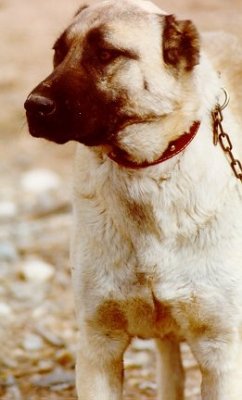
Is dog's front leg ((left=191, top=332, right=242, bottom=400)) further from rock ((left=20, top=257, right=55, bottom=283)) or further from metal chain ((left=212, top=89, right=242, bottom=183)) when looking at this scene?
rock ((left=20, top=257, right=55, bottom=283))

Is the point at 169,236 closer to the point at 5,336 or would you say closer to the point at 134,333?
the point at 134,333

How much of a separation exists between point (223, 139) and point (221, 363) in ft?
2.74

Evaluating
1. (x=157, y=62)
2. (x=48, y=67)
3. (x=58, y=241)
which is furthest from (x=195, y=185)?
(x=48, y=67)

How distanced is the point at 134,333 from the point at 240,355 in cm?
A: 42

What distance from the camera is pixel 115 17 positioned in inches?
161

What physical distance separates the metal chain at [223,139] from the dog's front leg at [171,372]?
40.5 inches

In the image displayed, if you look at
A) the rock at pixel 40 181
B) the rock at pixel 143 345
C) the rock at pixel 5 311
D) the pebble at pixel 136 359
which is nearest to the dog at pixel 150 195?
the pebble at pixel 136 359

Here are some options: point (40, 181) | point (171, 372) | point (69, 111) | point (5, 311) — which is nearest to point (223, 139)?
point (69, 111)

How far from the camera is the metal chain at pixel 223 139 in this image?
13.9 ft

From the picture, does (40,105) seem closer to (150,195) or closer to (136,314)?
(150,195)

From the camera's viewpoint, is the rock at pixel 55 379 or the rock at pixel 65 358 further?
the rock at pixel 65 358

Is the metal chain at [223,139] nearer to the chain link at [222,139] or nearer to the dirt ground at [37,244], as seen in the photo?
the chain link at [222,139]

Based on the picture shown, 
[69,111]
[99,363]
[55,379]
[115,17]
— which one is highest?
[115,17]

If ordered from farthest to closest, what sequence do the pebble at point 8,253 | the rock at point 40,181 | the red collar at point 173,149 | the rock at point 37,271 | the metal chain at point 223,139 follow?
the rock at point 40,181, the pebble at point 8,253, the rock at point 37,271, the metal chain at point 223,139, the red collar at point 173,149
